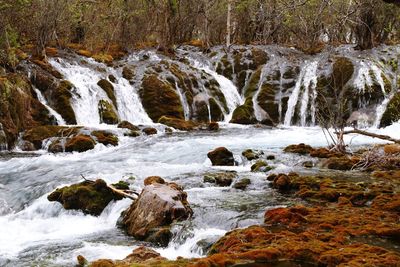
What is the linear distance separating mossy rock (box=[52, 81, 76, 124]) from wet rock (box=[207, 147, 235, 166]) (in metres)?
10.4

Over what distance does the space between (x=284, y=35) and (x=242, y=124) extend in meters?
18.1

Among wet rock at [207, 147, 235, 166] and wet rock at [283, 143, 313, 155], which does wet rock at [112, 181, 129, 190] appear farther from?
wet rock at [283, 143, 313, 155]

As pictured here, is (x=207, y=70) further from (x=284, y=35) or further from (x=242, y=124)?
(x=284, y=35)

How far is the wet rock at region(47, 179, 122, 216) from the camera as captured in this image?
406 inches

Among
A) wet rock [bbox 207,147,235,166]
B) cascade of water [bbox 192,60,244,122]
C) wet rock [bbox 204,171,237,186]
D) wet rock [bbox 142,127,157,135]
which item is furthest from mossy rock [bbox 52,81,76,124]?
wet rock [bbox 204,171,237,186]

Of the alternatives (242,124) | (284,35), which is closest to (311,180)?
(242,124)

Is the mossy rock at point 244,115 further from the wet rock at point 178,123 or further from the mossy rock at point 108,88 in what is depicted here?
the mossy rock at point 108,88

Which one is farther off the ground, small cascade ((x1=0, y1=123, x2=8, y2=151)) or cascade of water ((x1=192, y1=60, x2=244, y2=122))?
cascade of water ((x1=192, y1=60, x2=244, y2=122))

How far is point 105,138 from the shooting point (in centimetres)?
1953

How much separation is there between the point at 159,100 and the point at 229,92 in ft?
18.9

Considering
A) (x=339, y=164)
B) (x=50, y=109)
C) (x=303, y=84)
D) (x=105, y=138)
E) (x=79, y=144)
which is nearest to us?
(x=339, y=164)

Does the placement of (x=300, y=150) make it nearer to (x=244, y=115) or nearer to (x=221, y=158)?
(x=221, y=158)

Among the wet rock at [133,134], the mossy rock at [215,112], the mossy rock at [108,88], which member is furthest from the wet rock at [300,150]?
the mossy rock at [108,88]

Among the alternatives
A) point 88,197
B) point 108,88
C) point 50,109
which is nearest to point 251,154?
point 88,197
